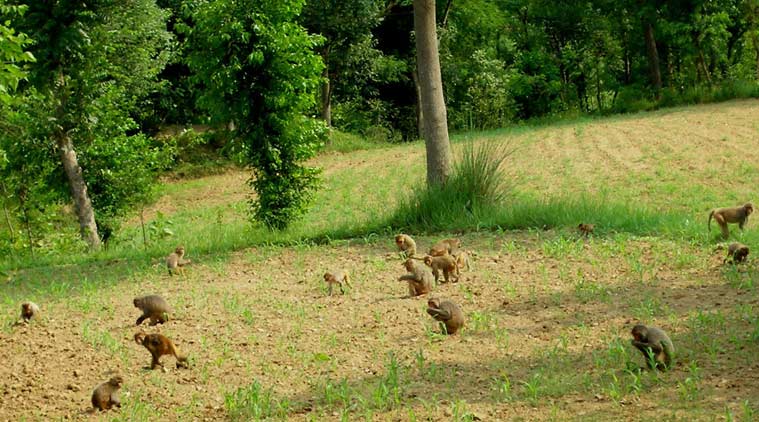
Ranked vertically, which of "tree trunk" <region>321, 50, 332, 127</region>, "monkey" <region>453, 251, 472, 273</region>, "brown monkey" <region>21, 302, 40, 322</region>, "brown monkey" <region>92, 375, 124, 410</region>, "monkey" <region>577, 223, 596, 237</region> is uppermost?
"tree trunk" <region>321, 50, 332, 127</region>

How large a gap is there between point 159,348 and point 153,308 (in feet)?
4.20

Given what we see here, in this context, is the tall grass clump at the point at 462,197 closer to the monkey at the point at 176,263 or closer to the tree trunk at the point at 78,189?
the monkey at the point at 176,263

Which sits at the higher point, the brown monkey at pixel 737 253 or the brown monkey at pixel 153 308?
the brown monkey at pixel 153 308

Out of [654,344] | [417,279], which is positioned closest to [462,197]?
[417,279]

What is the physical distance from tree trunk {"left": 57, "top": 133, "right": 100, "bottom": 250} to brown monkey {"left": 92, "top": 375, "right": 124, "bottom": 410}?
1039 centimetres

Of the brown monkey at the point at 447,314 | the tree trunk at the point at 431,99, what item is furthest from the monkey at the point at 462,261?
the tree trunk at the point at 431,99

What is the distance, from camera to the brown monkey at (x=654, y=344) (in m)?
5.93

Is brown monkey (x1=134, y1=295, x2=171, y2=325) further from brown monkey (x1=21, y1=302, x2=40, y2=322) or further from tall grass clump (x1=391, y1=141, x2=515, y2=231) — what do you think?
tall grass clump (x1=391, y1=141, x2=515, y2=231)

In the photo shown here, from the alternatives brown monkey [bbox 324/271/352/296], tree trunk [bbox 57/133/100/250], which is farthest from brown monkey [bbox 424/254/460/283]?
tree trunk [bbox 57/133/100/250]

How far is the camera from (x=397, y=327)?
24.9 ft

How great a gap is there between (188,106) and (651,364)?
31.4m

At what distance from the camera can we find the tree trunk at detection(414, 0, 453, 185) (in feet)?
43.7

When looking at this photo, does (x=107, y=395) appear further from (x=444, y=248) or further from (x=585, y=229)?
(x=585, y=229)

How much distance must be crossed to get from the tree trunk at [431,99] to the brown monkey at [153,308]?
586 cm
